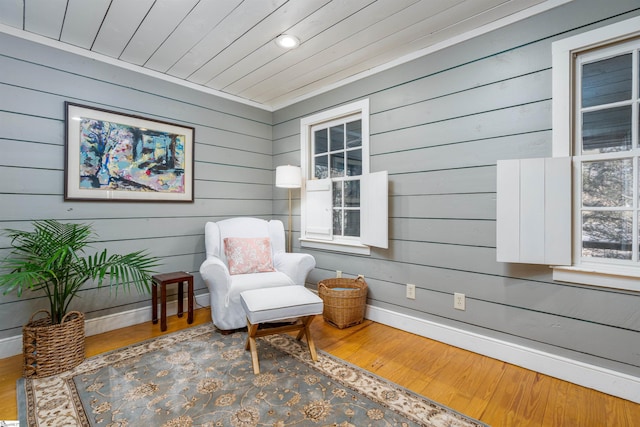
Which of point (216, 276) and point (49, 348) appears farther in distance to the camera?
point (216, 276)

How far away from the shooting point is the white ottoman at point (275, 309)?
1.91 metres

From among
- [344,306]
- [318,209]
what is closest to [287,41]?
[318,209]

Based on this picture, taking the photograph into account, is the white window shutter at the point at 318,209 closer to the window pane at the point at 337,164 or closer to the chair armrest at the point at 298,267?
the window pane at the point at 337,164

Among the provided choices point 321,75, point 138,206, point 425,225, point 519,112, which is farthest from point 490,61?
point 138,206

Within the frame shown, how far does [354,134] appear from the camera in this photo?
3.04 m

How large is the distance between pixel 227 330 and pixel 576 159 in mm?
2787

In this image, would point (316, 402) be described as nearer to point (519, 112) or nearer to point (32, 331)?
point (32, 331)

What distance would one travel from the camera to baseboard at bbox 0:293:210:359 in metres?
2.16

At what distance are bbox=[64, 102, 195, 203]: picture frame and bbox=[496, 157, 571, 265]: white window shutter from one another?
2.81m

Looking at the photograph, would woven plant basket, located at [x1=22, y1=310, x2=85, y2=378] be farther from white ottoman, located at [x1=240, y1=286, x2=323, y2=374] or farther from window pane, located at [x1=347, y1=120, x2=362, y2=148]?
window pane, located at [x1=347, y1=120, x2=362, y2=148]

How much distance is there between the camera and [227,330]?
251 centimetres

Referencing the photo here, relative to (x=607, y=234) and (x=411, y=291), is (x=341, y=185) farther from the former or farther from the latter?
(x=607, y=234)

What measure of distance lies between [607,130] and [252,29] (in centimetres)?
241

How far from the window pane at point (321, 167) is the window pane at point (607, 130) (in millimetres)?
2149
